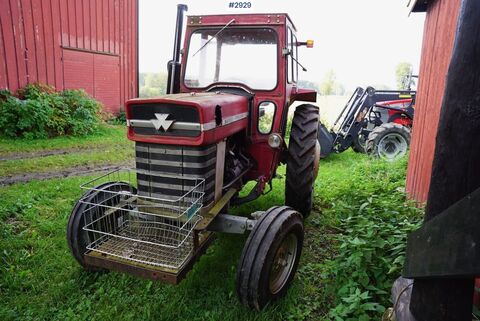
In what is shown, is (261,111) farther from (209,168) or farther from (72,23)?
(72,23)

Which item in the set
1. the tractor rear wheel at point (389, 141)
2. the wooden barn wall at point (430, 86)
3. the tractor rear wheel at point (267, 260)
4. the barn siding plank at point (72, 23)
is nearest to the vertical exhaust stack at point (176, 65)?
the tractor rear wheel at point (267, 260)

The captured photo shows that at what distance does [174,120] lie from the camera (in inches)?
91.7

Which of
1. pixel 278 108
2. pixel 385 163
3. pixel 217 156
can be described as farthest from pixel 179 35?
pixel 385 163

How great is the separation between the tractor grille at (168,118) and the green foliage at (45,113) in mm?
6392

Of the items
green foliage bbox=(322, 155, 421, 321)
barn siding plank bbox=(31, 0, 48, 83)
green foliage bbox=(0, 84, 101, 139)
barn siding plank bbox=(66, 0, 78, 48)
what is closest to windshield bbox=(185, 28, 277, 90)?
green foliage bbox=(322, 155, 421, 321)

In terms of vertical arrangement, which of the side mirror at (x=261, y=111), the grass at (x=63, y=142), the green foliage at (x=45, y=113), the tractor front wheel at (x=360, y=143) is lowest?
the grass at (x=63, y=142)

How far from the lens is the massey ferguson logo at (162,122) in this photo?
91.6 inches

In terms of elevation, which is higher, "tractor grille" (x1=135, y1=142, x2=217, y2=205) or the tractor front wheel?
"tractor grille" (x1=135, y1=142, x2=217, y2=205)

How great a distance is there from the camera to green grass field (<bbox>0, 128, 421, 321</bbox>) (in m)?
2.35

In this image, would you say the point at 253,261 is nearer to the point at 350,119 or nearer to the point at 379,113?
the point at 350,119

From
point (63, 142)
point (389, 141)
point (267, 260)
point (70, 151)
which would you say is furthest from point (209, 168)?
point (63, 142)

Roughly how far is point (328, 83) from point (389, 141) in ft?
159

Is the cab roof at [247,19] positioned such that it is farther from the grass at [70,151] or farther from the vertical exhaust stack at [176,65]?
the grass at [70,151]

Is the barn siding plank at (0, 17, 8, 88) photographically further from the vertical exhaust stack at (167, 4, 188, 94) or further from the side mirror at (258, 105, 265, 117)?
the side mirror at (258, 105, 265, 117)
